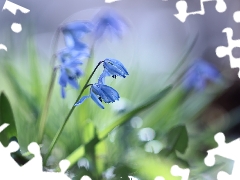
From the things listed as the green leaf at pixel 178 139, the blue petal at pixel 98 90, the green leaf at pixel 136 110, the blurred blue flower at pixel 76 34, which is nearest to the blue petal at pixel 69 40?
the blurred blue flower at pixel 76 34

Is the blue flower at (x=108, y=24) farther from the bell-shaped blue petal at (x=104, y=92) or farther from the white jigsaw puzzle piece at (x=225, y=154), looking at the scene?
the white jigsaw puzzle piece at (x=225, y=154)

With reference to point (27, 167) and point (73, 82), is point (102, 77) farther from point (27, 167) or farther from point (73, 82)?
point (27, 167)

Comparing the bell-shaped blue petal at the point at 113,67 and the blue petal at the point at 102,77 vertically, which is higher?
the bell-shaped blue petal at the point at 113,67

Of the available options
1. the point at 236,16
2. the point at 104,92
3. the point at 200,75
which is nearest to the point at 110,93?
the point at 104,92

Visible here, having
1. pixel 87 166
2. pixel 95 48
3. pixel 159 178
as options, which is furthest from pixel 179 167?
pixel 95 48

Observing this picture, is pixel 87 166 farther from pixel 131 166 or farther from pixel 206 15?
pixel 206 15

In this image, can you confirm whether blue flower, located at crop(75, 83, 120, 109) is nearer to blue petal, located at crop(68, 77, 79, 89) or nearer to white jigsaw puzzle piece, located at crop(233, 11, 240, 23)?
blue petal, located at crop(68, 77, 79, 89)
